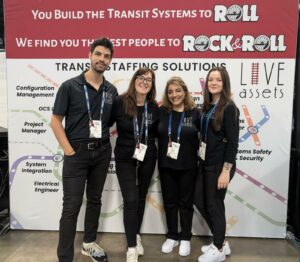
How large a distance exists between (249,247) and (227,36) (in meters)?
1.72

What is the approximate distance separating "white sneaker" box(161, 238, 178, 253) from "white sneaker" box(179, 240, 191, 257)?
9 cm

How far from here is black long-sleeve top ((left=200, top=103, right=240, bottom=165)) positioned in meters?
2.28

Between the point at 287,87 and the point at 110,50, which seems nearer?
the point at 110,50

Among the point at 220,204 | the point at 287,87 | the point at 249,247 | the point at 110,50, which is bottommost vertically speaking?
the point at 249,247

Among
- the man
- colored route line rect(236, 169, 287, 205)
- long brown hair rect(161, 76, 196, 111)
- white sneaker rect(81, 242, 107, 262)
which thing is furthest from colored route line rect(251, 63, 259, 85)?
white sneaker rect(81, 242, 107, 262)

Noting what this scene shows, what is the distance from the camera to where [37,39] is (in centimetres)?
287

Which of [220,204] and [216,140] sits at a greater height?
[216,140]

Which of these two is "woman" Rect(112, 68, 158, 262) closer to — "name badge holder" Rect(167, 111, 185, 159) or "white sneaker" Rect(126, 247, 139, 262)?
"white sneaker" Rect(126, 247, 139, 262)

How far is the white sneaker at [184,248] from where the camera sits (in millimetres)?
2619

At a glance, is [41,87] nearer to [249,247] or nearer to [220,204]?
[220,204]

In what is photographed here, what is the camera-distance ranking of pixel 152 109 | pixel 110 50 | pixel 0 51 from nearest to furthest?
pixel 110 50 < pixel 152 109 < pixel 0 51

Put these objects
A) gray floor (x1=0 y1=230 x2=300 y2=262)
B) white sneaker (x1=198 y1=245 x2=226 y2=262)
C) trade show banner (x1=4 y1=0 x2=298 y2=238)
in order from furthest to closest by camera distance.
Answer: trade show banner (x1=4 y1=0 x2=298 y2=238), gray floor (x1=0 y1=230 x2=300 y2=262), white sneaker (x1=198 y1=245 x2=226 y2=262)

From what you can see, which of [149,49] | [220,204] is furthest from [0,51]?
[220,204]

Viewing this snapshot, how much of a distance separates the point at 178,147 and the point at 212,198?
426 millimetres
